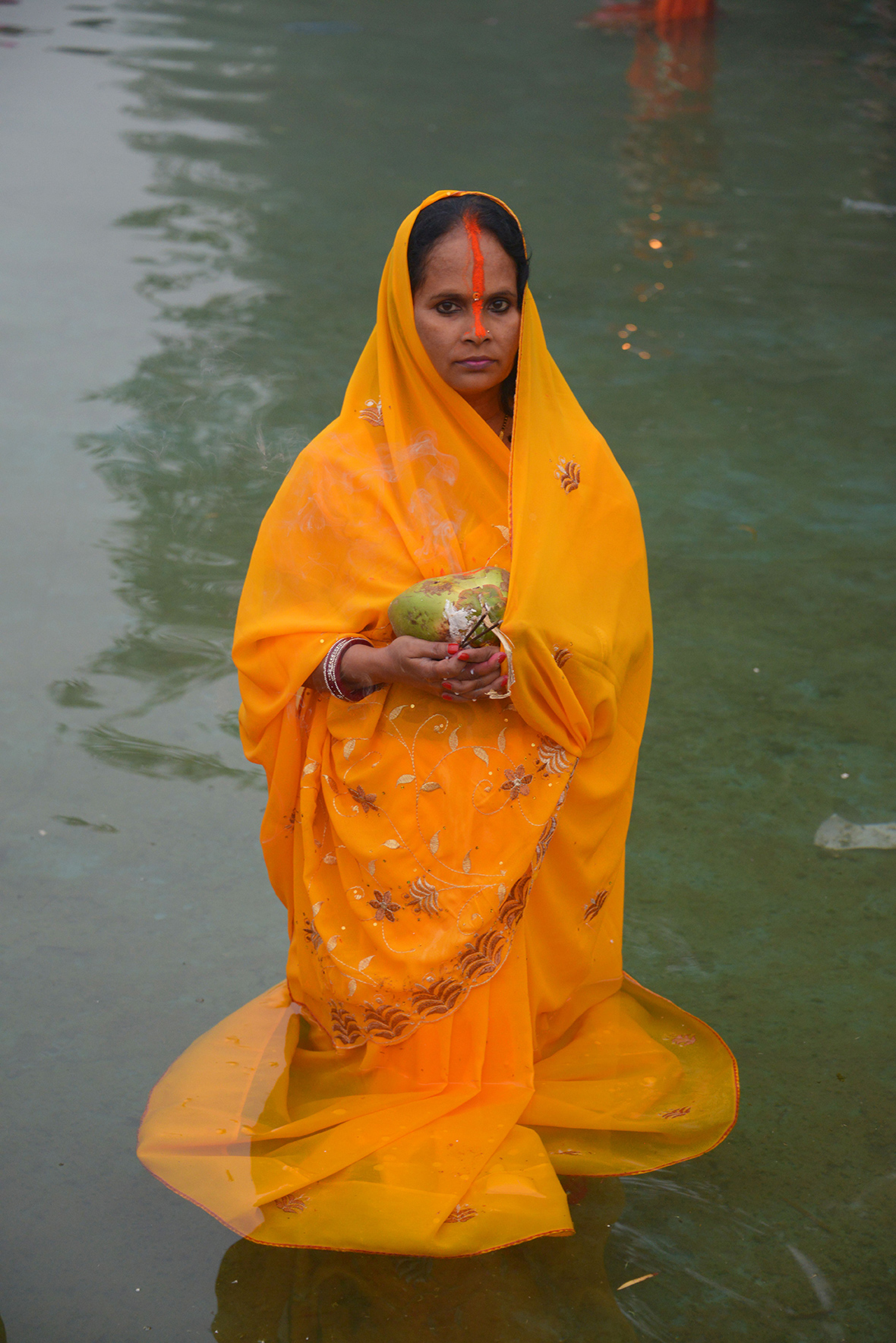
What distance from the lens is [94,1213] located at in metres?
2.20

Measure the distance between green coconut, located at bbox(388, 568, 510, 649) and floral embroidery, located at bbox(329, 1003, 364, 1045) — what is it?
2.33 feet

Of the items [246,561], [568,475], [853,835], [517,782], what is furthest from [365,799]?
[246,561]

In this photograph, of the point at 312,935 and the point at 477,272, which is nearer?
the point at 477,272

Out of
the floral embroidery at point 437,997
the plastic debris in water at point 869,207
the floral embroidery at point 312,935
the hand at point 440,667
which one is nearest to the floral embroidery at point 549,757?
the hand at point 440,667

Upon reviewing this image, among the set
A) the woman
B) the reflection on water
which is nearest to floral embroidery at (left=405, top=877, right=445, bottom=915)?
the woman

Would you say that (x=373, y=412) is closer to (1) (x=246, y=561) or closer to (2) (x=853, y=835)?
(2) (x=853, y=835)

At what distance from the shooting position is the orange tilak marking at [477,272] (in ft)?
6.70

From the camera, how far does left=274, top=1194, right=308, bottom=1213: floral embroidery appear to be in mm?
2064

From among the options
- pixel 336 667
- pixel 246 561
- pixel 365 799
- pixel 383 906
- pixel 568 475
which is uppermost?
pixel 568 475

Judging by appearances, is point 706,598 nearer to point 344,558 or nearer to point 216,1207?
point 344,558

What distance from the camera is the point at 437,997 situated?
2.16m

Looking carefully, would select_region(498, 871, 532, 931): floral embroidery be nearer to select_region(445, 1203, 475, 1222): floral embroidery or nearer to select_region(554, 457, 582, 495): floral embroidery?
select_region(445, 1203, 475, 1222): floral embroidery

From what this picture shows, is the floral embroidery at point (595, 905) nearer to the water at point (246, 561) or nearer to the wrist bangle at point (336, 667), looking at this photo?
the water at point (246, 561)

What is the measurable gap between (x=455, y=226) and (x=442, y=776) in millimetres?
885
